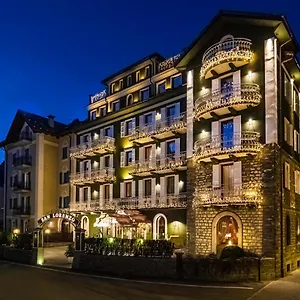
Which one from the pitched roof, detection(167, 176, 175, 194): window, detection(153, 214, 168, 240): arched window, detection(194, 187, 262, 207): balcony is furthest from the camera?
the pitched roof

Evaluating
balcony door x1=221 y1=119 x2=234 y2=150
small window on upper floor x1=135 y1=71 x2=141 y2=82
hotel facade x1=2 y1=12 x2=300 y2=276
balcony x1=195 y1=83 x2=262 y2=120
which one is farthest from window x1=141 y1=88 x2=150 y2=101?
balcony door x1=221 y1=119 x2=234 y2=150

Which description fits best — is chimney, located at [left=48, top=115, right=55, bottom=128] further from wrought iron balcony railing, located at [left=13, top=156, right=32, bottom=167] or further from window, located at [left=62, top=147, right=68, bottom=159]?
wrought iron balcony railing, located at [left=13, top=156, right=32, bottom=167]

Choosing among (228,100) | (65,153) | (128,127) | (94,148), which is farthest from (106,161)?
(228,100)

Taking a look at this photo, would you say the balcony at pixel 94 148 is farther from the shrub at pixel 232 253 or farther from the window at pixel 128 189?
the shrub at pixel 232 253

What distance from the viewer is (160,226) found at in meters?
34.3

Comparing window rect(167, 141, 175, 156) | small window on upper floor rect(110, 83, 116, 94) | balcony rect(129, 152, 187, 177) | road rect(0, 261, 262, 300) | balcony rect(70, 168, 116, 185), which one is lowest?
road rect(0, 261, 262, 300)

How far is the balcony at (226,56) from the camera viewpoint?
83.3 ft

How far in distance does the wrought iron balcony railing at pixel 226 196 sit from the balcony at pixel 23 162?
26.7 m

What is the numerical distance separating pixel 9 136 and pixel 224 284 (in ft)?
133

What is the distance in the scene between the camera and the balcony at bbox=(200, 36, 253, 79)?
25391 mm

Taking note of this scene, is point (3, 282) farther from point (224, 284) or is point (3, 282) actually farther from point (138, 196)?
point (138, 196)

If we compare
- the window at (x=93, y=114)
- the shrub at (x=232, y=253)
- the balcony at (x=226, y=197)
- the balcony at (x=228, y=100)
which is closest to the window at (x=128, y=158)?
the window at (x=93, y=114)

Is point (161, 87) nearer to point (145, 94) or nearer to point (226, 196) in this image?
point (145, 94)

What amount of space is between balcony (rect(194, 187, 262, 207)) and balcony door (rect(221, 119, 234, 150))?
9.22 ft
